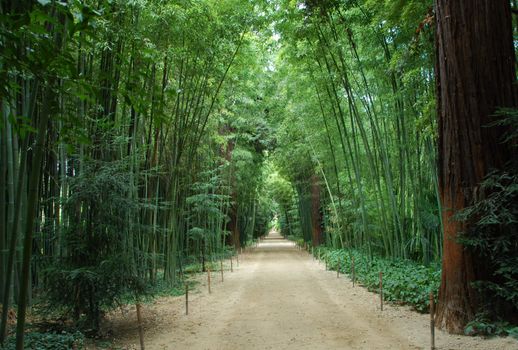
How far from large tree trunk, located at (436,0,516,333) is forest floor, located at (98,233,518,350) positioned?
0.59 m

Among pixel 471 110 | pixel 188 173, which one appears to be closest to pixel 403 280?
pixel 471 110

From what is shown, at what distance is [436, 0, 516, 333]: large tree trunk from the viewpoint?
→ 14.6 ft

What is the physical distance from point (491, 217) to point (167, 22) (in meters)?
5.26

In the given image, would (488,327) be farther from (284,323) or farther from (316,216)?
(316,216)

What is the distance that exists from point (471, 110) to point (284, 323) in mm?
3498

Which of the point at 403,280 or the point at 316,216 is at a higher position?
the point at 316,216

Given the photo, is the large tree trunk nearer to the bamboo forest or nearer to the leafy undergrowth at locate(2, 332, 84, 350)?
the bamboo forest

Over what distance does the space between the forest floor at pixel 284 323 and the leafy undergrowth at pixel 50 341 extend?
1.98 ft

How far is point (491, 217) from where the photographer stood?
4.08 meters

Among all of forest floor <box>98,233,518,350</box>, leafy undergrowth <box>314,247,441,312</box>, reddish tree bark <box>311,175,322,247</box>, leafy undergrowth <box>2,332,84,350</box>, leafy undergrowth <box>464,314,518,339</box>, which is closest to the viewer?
leafy undergrowth <box>2,332,84,350</box>

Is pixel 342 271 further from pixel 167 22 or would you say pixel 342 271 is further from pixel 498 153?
pixel 167 22

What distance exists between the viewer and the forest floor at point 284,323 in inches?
173

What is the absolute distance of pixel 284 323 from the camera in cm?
540

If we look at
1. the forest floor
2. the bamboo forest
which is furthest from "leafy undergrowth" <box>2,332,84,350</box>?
the forest floor
